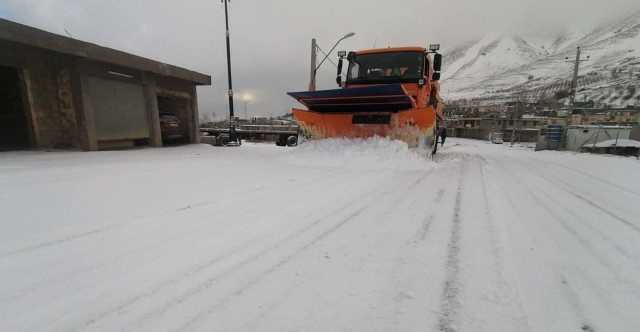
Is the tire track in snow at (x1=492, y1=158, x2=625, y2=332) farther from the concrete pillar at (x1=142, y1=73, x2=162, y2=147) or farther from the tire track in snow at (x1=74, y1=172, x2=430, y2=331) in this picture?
the concrete pillar at (x1=142, y1=73, x2=162, y2=147)

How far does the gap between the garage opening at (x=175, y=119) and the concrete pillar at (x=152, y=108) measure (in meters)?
0.81

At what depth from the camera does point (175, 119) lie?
11.0 metres

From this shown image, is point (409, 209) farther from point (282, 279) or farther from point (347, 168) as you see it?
point (347, 168)

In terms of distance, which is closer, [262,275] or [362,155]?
[262,275]

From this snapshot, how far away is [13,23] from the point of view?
5.73 metres

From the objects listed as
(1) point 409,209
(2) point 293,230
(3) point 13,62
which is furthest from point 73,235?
(3) point 13,62

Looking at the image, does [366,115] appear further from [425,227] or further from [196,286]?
[196,286]

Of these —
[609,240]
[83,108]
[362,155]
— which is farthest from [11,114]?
[609,240]

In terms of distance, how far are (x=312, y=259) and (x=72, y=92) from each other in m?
9.31

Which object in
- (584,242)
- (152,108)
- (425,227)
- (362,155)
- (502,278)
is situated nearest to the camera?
(502,278)

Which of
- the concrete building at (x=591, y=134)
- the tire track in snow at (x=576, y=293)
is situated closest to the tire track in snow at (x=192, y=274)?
the tire track in snow at (x=576, y=293)

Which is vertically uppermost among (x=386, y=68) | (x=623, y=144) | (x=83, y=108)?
(x=386, y=68)

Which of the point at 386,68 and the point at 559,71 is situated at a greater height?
the point at 559,71

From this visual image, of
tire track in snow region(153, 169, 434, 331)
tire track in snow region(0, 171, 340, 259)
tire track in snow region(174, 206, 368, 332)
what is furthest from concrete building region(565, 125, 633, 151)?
tire track in snow region(0, 171, 340, 259)
